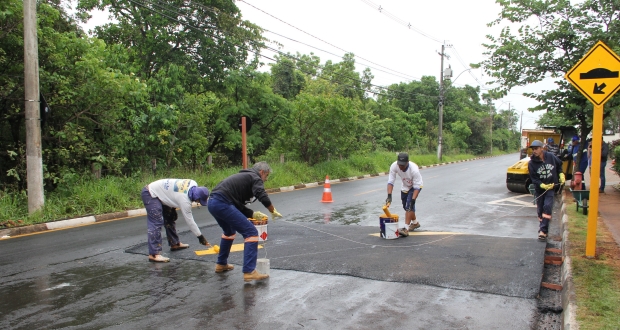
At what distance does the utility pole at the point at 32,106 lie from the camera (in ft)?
32.1

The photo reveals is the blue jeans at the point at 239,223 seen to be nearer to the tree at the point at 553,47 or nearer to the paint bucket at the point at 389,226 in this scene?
the paint bucket at the point at 389,226

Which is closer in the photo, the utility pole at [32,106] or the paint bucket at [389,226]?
the paint bucket at [389,226]

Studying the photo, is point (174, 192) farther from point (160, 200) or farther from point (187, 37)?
point (187, 37)

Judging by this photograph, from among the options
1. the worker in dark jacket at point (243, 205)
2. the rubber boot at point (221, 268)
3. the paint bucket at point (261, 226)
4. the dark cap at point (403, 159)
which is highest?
the dark cap at point (403, 159)

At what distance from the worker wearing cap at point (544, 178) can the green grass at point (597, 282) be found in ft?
1.79

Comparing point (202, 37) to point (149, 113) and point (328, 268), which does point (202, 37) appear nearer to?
point (149, 113)

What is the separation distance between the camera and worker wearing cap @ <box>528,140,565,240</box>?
782 cm

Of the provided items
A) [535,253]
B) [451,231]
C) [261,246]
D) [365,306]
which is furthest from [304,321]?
[451,231]

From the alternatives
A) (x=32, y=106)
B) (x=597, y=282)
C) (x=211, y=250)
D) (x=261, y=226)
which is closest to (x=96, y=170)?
(x=32, y=106)

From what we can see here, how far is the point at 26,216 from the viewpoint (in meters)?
9.71

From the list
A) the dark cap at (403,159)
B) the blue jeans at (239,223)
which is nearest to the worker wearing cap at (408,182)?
the dark cap at (403,159)

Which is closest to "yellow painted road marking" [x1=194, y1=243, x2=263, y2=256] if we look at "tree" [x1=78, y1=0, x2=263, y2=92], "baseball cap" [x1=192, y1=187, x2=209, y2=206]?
"baseball cap" [x1=192, y1=187, x2=209, y2=206]

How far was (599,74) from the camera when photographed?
6.21 m

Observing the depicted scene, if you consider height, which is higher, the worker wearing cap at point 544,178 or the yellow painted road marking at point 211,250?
the worker wearing cap at point 544,178
